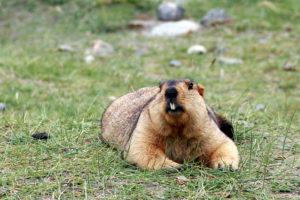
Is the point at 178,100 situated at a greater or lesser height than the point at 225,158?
greater

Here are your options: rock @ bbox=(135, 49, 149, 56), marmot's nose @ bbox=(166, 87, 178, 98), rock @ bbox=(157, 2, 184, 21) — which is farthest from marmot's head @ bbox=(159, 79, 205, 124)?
rock @ bbox=(157, 2, 184, 21)

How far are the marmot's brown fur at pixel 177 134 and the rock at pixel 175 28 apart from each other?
7.90 metres

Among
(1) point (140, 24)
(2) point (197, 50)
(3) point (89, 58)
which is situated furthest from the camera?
(1) point (140, 24)

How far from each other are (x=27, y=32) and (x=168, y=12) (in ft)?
12.9

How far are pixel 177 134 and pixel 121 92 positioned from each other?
14.5 feet

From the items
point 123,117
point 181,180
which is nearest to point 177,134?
point 181,180

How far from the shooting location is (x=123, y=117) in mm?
4926

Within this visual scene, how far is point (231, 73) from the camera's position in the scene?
9445 millimetres

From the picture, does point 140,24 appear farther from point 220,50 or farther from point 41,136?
point 41,136

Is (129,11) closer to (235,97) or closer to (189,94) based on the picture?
(235,97)

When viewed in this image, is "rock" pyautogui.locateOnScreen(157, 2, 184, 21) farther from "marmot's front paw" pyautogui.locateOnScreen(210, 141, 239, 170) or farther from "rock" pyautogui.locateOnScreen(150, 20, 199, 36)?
"marmot's front paw" pyautogui.locateOnScreen(210, 141, 239, 170)

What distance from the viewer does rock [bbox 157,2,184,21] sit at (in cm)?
1271

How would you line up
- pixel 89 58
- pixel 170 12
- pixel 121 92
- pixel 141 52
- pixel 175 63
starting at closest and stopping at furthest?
pixel 121 92, pixel 175 63, pixel 89 58, pixel 141 52, pixel 170 12

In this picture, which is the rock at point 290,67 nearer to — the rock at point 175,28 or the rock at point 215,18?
the rock at point 215,18
